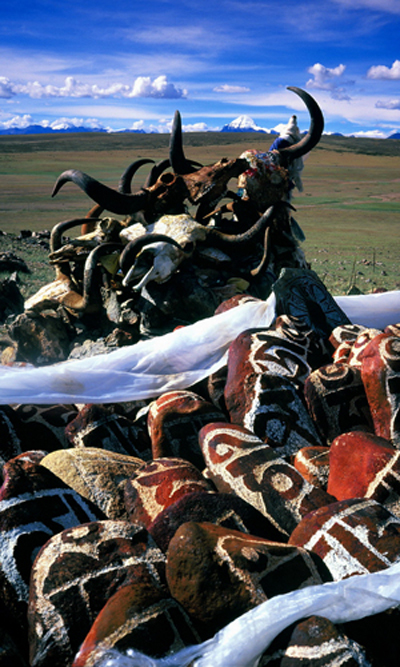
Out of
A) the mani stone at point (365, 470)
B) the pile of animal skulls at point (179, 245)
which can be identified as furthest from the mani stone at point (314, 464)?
the pile of animal skulls at point (179, 245)

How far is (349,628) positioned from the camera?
164 cm

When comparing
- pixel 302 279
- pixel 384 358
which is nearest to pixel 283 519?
pixel 384 358

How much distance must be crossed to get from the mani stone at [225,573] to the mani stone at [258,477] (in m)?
0.40

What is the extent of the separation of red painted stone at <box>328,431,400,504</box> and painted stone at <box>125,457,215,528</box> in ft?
1.96

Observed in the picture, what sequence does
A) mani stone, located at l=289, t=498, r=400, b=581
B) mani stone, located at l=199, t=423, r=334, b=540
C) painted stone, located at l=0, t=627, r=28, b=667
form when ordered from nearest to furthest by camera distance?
painted stone, located at l=0, t=627, r=28, b=667 → mani stone, located at l=289, t=498, r=400, b=581 → mani stone, located at l=199, t=423, r=334, b=540

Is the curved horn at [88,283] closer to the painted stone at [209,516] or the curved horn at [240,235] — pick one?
the curved horn at [240,235]

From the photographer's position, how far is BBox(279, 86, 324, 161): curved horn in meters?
5.61

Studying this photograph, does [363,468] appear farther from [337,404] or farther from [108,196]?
[108,196]

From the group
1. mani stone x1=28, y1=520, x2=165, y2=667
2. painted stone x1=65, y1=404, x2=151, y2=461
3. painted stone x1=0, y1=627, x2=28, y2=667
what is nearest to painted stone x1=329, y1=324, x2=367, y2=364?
painted stone x1=65, y1=404, x2=151, y2=461

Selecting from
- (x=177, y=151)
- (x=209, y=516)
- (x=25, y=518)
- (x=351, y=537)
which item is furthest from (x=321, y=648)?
(x=177, y=151)

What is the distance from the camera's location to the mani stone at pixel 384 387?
2.87 m

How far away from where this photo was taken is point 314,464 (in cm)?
266

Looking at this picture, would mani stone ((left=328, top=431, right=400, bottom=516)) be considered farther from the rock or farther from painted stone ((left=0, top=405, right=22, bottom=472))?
the rock

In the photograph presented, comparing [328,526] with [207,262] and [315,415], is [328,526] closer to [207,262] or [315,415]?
[315,415]
